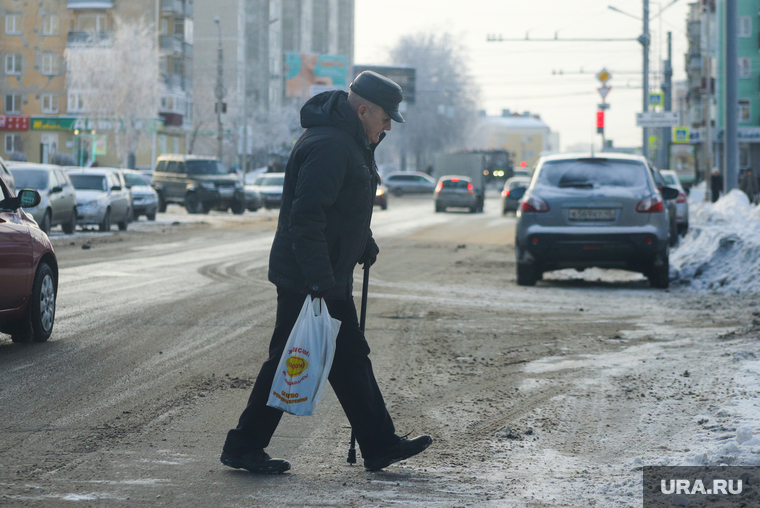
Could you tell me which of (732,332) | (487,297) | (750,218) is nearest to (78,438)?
(732,332)

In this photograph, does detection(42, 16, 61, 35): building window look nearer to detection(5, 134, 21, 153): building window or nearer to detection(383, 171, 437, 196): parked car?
detection(5, 134, 21, 153): building window

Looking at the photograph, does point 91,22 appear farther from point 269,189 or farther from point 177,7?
point 269,189

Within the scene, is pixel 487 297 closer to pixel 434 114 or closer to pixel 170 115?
pixel 170 115

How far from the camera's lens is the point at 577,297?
12.5 m

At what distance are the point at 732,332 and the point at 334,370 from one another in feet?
18.0

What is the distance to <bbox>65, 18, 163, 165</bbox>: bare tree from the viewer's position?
6397cm

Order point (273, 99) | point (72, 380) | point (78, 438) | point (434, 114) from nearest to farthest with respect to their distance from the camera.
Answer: point (78, 438)
point (72, 380)
point (434, 114)
point (273, 99)

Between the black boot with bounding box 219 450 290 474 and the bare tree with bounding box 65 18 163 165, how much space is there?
62.1 m

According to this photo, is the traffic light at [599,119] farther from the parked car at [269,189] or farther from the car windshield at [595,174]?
the car windshield at [595,174]

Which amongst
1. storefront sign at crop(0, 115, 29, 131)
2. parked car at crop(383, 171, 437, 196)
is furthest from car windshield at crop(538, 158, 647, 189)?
storefront sign at crop(0, 115, 29, 131)

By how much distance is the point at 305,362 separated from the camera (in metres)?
4.57

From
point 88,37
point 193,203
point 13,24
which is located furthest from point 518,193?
point 13,24

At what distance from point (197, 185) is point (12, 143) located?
127ft

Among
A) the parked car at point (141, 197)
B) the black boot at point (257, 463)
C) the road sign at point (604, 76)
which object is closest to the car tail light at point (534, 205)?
the black boot at point (257, 463)
